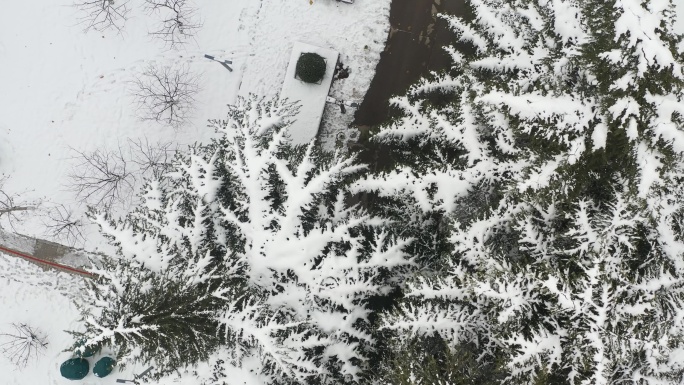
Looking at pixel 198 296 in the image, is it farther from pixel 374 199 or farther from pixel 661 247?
pixel 661 247

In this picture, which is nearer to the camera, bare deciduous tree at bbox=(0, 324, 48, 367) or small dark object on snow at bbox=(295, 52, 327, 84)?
small dark object on snow at bbox=(295, 52, 327, 84)

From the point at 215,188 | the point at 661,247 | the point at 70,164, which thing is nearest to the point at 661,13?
the point at 661,247

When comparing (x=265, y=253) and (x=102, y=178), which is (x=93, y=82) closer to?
(x=102, y=178)

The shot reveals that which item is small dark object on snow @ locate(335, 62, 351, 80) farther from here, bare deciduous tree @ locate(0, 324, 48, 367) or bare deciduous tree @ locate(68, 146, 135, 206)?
bare deciduous tree @ locate(0, 324, 48, 367)

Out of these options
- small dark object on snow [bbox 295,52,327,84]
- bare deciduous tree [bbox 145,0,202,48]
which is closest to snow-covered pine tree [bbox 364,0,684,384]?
small dark object on snow [bbox 295,52,327,84]

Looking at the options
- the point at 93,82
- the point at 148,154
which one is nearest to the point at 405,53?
the point at 148,154

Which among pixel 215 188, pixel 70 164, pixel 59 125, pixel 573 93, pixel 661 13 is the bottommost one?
pixel 70 164
